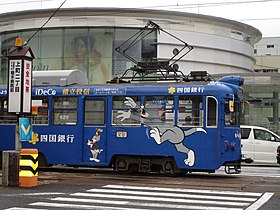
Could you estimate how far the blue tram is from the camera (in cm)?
1526

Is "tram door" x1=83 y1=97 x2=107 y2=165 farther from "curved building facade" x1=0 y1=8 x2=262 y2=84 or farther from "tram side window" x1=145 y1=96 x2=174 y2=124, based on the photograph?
"curved building facade" x1=0 y1=8 x2=262 y2=84

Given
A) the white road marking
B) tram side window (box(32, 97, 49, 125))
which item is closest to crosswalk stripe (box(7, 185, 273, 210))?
the white road marking

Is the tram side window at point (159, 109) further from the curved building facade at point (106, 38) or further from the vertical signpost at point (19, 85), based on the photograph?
the curved building facade at point (106, 38)

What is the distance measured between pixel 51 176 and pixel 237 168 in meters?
5.63

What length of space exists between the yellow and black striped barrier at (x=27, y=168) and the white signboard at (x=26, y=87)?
117 cm

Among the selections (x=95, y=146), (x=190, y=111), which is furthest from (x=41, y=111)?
(x=190, y=111)

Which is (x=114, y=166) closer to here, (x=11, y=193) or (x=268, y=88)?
(x=11, y=193)

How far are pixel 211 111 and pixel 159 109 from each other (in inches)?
62.2

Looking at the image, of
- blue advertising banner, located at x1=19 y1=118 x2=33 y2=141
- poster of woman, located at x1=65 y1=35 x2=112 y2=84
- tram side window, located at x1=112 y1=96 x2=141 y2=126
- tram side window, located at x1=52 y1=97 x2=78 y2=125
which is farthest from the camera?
poster of woman, located at x1=65 y1=35 x2=112 y2=84

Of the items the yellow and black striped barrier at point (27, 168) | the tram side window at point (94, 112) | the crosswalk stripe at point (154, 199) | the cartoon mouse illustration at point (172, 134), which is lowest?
the crosswalk stripe at point (154, 199)

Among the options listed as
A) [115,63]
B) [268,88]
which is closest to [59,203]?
[268,88]

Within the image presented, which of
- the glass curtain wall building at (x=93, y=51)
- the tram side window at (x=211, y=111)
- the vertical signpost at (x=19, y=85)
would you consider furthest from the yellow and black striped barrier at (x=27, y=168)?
the glass curtain wall building at (x=93, y=51)

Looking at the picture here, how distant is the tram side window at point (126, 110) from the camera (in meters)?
16.0

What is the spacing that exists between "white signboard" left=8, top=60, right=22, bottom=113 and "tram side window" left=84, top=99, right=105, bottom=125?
139 inches
